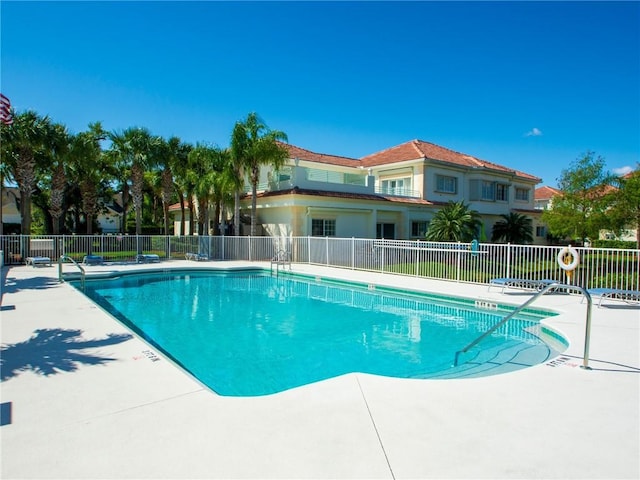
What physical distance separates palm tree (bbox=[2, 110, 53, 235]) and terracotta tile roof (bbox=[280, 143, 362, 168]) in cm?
1484

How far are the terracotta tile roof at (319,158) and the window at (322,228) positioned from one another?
5.98 m

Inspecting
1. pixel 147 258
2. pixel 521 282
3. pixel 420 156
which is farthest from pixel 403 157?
pixel 521 282

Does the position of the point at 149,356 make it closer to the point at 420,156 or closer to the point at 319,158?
the point at 319,158

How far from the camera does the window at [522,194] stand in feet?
126

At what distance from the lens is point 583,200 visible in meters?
25.2

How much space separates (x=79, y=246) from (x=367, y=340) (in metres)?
19.2

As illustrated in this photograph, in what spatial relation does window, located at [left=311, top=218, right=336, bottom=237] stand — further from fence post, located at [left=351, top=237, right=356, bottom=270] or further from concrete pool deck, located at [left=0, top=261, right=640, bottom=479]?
concrete pool deck, located at [left=0, top=261, right=640, bottom=479]

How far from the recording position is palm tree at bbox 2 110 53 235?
19531 millimetres

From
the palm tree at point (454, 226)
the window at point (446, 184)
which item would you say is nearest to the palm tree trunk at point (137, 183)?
the palm tree at point (454, 226)

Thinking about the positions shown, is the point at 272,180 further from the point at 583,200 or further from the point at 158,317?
the point at 583,200

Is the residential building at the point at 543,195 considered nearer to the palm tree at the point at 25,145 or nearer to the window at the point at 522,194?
the window at the point at 522,194

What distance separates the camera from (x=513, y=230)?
1236 inches

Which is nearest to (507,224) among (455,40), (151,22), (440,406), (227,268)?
(455,40)

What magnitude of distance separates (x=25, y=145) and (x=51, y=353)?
61.7 feet
